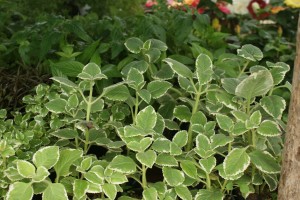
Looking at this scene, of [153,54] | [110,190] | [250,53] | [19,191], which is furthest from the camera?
[153,54]

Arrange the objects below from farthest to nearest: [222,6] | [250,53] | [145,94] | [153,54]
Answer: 1. [222,6]
2. [153,54]
3. [250,53]
4. [145,94]

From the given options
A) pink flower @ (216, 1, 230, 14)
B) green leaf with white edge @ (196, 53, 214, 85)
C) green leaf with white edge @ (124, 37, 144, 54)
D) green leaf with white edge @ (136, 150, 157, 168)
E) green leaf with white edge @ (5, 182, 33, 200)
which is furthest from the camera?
pink flower @ (216, 1, 230, 14)

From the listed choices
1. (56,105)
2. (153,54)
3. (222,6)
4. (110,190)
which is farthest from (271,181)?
(222,6)

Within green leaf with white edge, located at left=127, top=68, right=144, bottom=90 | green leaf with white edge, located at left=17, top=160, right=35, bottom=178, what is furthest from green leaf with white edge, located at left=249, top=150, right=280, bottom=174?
green leaf with white edge, located at left=17, top=160, right=35, bottom=178

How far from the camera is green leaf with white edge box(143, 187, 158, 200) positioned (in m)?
1.91

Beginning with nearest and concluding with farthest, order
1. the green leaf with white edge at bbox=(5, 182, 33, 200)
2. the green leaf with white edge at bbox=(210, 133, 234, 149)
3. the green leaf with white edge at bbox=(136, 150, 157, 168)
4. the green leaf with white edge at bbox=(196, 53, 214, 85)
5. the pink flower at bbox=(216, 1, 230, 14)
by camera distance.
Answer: the green leaf with white edge at bbox=(5, 182, 33, 200) → the green leaf with white edge at bbox=(136, 150, 157, 168) → the green leaf with white edge at bbox=(210, 133, 234, 149) → the green leaf with white edge at bbox=(196, 53, 214, 85) → the pink flower at bbox=(216, 1, 230, 14)

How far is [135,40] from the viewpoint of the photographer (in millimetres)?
2354

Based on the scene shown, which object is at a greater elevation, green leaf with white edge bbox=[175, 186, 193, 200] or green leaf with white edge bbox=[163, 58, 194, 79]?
green leaf with white edge bbox=[163, 58, 194, 79]

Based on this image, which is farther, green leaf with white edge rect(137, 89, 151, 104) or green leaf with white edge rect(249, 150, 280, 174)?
green leaf with white edge rect(137, 89, 151, 104)

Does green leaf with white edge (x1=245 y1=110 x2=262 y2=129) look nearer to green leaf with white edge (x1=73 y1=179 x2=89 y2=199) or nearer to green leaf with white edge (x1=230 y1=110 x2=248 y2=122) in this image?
green leaf with white edge (x1=230 y1=110 x2=248 y2=122)

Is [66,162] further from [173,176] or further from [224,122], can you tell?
[224,122]

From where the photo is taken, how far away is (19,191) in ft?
5.76

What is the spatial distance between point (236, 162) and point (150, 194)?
283mm

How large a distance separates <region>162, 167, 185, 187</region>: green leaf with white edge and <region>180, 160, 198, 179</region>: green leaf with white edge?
0.03 metres
